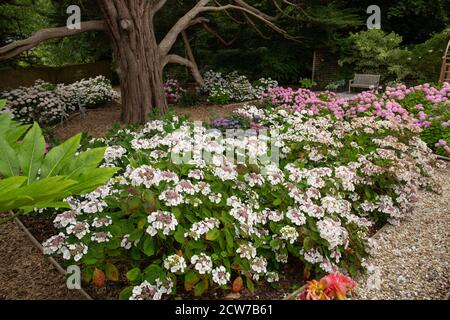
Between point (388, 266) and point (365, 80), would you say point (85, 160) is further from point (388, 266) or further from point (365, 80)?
point (365, 80)

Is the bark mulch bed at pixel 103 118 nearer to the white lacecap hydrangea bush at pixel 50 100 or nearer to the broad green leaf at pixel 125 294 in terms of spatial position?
the white lacecap hydrangea bush at pixel 50 100

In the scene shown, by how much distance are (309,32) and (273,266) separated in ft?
32.4

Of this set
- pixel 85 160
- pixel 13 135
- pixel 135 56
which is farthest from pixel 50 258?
pixel 135 56

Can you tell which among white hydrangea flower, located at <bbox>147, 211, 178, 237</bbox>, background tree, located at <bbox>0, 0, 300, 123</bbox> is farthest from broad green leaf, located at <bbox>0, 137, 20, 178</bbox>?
background tree, located at <bbox>0, 0, 300, 123</bbox>

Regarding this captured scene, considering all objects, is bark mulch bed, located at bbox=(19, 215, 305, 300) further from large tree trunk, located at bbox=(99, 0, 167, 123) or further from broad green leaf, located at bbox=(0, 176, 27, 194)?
large tree trunk, located at bbox=(99, 0, 167, 123)

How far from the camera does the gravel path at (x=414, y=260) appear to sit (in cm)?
276

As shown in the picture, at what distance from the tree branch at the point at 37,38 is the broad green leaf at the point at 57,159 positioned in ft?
21.6

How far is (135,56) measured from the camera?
693cm

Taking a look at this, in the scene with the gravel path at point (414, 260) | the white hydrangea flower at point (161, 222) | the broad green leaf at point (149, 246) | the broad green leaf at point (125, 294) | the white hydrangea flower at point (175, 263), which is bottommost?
the gravel path at point (414, 260)

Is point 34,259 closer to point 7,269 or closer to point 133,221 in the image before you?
point 7,269

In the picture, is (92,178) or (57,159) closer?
(92,178)

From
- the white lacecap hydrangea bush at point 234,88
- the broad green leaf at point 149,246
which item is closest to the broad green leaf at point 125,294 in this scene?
the broad green leaf at point 149,246

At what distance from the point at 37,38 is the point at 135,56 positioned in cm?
184

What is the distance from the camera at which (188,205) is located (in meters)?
2.47
